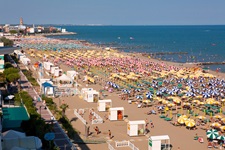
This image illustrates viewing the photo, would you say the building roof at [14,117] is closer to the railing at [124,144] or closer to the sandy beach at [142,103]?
the sandy beach at [142,103]

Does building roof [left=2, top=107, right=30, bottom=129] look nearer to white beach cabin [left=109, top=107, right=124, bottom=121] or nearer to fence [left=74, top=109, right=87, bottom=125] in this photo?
fence [left=74, top=109, right=87, bottom=125]

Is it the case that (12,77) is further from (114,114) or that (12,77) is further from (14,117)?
(14,117)

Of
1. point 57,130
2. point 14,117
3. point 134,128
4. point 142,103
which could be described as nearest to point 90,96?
point 142,103

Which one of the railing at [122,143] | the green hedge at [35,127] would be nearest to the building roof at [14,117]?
the green hedge at [35,127]

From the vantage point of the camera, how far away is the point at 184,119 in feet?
73.0

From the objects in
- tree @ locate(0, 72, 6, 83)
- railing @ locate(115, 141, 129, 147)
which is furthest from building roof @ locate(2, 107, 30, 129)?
tree @ locate(0, 72, 6, 83)

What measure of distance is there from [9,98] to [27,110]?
151 inches

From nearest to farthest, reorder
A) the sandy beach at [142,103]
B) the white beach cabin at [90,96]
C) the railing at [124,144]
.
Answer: the railing at [124,144] → the sandy beach at [142,103] → the white beach cabin at [90,96]

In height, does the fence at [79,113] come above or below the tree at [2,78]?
below

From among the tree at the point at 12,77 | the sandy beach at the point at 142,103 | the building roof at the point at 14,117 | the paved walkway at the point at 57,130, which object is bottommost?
the sandy beach at the point at 142,103

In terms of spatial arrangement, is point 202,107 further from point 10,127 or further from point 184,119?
point 10,127

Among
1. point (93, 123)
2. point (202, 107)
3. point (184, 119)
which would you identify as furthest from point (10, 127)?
point (202, 107)

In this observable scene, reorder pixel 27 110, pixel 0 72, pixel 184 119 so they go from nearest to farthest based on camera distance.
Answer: pixel 27 110, pixel 184 119, pixel 0 72

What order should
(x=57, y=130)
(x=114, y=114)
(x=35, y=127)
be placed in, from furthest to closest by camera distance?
1. (x=114, y=114)
2. (x=57, y=130)
3. (x=35, y=127)
